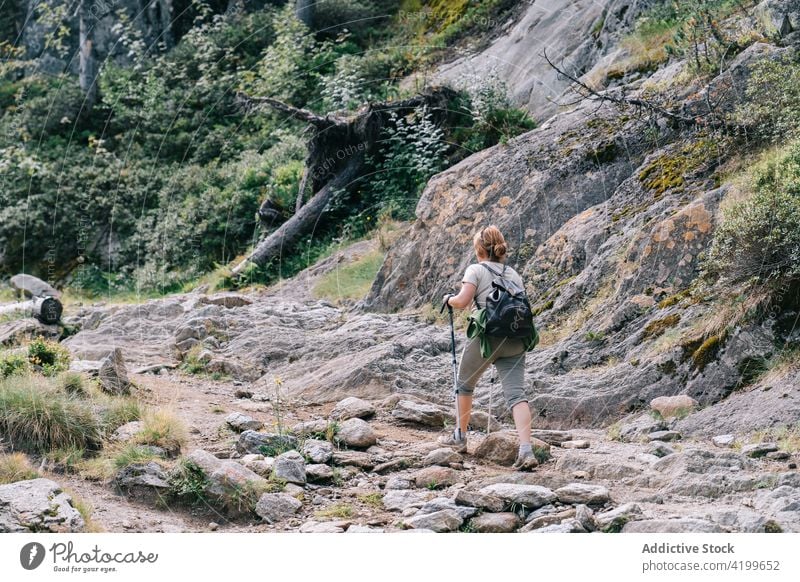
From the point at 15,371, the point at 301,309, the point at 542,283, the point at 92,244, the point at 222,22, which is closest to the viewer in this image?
the point at 15,371

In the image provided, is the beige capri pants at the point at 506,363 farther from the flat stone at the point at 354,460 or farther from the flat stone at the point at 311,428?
the flat stone at the point at 311,428

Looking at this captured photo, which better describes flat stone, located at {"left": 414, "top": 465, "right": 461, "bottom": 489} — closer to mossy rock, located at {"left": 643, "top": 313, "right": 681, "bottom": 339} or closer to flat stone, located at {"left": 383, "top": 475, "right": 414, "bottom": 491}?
flat stone, located at {"left": 383, "top": 475, "right": 414, "bottom": 491}

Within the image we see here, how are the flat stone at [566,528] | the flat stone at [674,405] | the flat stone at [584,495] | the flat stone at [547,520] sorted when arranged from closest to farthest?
the flat stone at [566,528] < the flat stone at [547,520] < the flat stone at [584,495] < the flat stone at [674,405]

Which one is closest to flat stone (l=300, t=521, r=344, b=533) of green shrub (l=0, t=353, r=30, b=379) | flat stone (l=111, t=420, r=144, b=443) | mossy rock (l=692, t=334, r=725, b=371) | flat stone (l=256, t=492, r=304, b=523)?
flat stone (l=256, t=492, r=304, b=523)

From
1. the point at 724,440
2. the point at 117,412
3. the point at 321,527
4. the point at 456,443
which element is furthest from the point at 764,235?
the point at 117,412

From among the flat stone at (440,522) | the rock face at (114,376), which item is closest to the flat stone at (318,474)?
the flat stone at (440,522)

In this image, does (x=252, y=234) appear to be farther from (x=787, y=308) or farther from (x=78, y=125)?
(x=787, y=308)

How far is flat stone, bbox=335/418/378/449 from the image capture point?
7980mm

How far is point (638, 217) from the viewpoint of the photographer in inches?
400

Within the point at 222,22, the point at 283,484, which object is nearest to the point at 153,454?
the point at 283,484

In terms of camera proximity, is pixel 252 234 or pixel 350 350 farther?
pixel 252 234

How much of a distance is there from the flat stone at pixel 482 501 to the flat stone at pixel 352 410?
2.94m

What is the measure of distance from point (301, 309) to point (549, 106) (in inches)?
220

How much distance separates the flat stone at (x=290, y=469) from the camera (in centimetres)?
708
